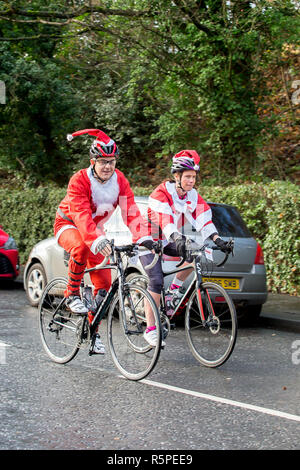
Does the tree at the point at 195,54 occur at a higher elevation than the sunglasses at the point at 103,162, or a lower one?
higher

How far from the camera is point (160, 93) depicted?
56.4 ft

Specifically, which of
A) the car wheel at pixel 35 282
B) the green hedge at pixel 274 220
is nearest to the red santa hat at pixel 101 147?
the car wheel at pixel 35 282

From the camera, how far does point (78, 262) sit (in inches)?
231

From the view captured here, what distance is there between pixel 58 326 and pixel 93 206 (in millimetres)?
1260

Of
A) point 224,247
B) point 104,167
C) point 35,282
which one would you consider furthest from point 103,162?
point 35,282

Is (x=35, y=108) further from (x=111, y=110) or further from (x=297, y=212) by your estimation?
(x=297, y=212)

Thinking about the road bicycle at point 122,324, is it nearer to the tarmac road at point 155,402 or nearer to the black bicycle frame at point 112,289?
the black bicycle frame at point 112,289

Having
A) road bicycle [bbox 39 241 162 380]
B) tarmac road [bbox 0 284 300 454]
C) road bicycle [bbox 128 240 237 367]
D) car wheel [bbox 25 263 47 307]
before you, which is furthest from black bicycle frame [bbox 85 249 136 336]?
car wheel [bbox 25 263 47 307]

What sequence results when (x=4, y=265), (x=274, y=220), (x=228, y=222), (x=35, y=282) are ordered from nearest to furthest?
(x=228, y=222)
(x=35, y=282)
(x=274, y=220)
(x=4, y=265)

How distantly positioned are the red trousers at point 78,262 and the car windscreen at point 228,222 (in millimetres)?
2848

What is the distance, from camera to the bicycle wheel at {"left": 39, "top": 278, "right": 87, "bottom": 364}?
6145 millimetres

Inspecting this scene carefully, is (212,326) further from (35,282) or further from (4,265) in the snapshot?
(4,265)

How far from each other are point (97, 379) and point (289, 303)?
489 centimetres

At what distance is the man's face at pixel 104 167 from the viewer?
5.82 meters
